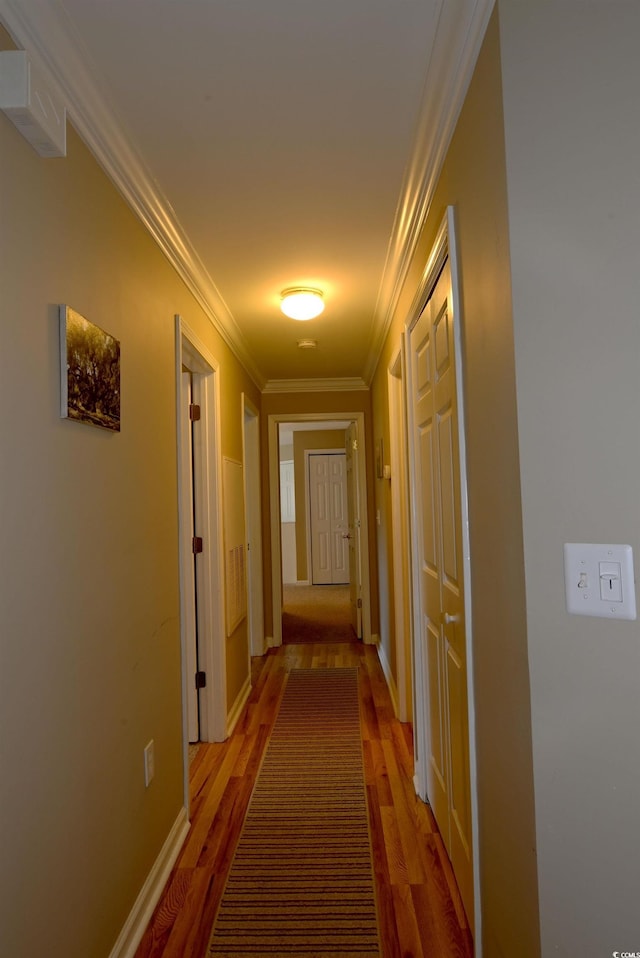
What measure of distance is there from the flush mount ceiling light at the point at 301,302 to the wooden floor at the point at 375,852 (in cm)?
235

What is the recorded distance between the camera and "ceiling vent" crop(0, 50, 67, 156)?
1209 mm

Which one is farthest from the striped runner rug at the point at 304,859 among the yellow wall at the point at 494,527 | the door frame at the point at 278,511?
the door frame at the point at 278,511

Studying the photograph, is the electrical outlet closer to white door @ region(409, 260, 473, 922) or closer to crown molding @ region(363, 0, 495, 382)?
white door @ region(409, 260, 473, 922)

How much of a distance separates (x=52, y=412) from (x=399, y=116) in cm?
129

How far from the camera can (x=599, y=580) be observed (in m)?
1.08

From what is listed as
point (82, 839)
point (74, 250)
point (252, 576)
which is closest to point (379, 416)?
point (252, 576)

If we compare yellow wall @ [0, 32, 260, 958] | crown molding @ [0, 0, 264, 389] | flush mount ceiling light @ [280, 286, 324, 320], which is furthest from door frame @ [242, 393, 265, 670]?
yellow wall @ [0, 32, 260, 958]

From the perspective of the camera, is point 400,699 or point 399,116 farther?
point 400,699

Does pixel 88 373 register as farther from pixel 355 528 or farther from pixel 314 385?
pixel 355 528

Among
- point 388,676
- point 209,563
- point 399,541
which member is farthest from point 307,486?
point 209,563

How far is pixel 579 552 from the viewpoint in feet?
3.59

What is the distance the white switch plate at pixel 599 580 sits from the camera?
3.47 ft

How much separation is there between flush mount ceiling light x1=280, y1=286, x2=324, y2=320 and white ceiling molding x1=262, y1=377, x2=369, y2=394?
2.15 meters

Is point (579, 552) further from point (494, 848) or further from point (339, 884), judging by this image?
point (339, 884)
